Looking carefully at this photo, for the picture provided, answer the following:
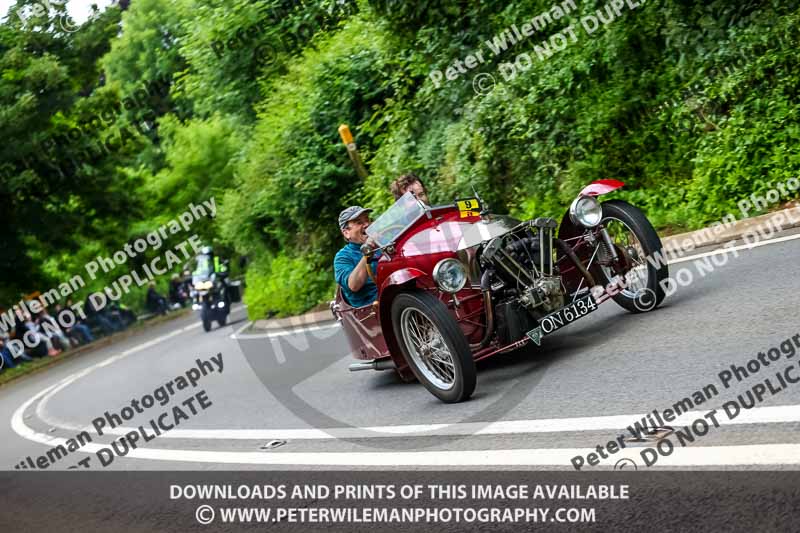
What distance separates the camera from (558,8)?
13445 millimetres

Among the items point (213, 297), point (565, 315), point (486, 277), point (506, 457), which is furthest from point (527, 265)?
point (213, 297)

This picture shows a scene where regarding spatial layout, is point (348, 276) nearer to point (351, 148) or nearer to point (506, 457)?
point (506, 457)

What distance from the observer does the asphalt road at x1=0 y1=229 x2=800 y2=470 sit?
4.96 meters

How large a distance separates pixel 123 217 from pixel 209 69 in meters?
10.0

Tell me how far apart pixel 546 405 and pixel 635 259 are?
6.17 ft

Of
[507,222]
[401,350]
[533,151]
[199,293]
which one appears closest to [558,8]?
[533,151]

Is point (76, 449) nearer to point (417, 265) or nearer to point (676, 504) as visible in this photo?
point (417, 265)
